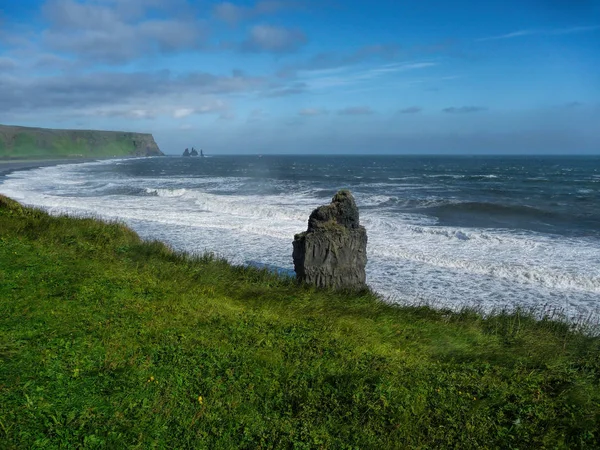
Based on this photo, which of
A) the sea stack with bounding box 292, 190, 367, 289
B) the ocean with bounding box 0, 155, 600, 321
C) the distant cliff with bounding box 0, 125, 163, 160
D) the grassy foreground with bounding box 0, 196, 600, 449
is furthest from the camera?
the distant cliff with bounding box 0, 125, 163, 160

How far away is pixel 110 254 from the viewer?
1188 centimetres

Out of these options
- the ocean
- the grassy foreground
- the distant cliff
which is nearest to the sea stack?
the ocean

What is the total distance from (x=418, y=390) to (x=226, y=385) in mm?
2450

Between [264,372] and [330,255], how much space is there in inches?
218

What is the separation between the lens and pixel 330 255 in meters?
11.2

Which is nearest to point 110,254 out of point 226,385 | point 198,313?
point 198,313

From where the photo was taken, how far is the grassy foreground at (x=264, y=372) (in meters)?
4.91

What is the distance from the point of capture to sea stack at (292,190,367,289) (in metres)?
11.2

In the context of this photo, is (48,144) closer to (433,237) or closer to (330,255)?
(433,237)

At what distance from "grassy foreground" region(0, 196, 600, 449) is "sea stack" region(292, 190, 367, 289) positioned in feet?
5.52

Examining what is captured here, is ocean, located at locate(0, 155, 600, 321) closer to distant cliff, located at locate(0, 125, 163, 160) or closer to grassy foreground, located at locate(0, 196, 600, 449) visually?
grassy foreground, located at locate(0, 196, 600, 449)

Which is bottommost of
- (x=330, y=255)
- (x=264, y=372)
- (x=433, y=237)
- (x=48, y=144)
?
(x=433, y=237)

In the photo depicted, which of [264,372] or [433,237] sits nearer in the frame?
[264,372]

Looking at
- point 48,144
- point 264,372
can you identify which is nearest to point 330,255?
point 264,372
